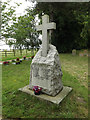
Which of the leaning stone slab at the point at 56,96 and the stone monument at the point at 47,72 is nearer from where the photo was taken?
the leaning stone slab at the point at 56,96

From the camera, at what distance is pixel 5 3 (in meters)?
6.07

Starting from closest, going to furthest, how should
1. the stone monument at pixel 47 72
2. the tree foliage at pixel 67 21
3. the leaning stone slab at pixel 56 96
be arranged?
1. the leaning stone slab at pixel 56 96
2. the stone monument at pixel 47 72
3. the tree foliage at pixel 67 21

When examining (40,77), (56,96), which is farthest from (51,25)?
(56,96)

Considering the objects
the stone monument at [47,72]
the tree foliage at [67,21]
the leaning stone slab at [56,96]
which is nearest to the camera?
the leaning stone slab at [56,96]

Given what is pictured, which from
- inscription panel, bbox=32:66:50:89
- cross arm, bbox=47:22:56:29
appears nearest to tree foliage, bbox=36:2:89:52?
cross arm, bbox=47:22:56:29

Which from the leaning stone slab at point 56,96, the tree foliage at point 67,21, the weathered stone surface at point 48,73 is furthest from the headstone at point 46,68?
the tree foliage at point 67,21

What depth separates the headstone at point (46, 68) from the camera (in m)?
3.12

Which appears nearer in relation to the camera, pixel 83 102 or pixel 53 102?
pixel 53 102

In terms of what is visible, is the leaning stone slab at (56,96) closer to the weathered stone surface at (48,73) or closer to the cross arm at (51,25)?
the weathered stone surface at (48,73)

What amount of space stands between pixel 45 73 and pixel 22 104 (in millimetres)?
1171

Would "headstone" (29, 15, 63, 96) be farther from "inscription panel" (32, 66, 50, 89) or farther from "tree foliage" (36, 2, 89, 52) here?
"tree foliage" (36, 2, 89, 52)

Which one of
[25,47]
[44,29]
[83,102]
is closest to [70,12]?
[25,47]

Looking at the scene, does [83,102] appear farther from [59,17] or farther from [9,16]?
[59,17]

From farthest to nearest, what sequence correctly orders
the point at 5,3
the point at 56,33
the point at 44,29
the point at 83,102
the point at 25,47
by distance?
1. the point at 56,33
2. the point at 25,47
3. the point at 5,3
4. the point at 44,29
5. the point at 83,102
